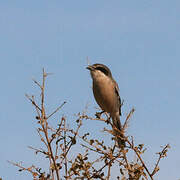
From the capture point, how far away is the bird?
7.45 m

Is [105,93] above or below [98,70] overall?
below

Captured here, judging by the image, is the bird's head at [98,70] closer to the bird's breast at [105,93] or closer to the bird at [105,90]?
the bird at [105,90]

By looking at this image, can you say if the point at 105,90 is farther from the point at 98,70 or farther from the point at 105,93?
the point at 98,70

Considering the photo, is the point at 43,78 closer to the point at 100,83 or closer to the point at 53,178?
the point at 53,178

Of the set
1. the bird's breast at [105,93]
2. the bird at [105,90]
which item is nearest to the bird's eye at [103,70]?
the bird at [105,90]

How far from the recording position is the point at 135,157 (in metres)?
3.54

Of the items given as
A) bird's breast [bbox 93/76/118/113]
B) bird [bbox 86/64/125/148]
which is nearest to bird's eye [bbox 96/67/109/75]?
bird [bbox 86/64/125/148]

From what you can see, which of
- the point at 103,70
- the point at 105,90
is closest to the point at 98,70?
the point at 103,70

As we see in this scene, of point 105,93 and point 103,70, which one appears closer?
point 105,93

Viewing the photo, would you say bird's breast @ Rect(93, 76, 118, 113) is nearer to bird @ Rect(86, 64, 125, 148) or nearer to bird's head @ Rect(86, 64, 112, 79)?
bird @ Rect(86, 64, 125, 148)

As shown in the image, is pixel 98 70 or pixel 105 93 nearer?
pixel 105 93

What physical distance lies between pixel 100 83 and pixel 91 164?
425cm

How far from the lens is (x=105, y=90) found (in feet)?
24.7

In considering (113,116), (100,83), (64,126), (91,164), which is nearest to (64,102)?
(64,126)
